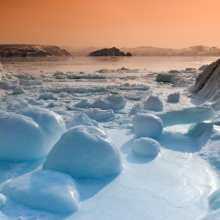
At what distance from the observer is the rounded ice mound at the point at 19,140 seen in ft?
8.57

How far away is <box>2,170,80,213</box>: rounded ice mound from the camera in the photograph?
1774 mm

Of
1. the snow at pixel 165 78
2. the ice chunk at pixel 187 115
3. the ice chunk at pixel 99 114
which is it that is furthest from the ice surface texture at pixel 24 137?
the snow at pixel 165 78

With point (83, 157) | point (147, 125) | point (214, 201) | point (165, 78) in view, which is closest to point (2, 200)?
point (83, 157)

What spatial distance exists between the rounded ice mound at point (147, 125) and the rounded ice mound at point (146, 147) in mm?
538

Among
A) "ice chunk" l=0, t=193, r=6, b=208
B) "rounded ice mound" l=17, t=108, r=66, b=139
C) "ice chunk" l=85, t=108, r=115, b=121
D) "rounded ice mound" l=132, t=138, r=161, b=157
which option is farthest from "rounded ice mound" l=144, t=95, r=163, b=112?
"ice chunk" l=0, t=193, r=6, b=208

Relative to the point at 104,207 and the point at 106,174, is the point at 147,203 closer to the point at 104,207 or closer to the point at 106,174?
the point at 104,207

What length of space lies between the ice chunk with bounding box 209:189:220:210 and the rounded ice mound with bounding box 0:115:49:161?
5.71 feet

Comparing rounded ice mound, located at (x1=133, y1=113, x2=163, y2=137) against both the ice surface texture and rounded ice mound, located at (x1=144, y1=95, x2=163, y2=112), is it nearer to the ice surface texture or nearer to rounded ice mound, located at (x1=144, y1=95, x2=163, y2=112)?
the ice surface texture

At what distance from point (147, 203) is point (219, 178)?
86cm

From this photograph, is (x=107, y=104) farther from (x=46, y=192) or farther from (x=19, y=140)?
(x=46, y=192)

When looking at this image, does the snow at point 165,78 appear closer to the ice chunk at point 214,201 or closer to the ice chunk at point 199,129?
the ice chunk at point 199,129

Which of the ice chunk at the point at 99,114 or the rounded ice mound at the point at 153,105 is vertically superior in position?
the rounded ice mound at the point at 153,105

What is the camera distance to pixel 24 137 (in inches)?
104

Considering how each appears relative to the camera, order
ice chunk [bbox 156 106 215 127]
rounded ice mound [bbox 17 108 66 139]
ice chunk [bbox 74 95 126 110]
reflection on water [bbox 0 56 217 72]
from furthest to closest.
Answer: reflection on water [bbox 0 56 217 72] → ice chunk [bbox 74 95 126 110] → ice chunk [bbox 156 106 215 127] → rounded ice mound [bbox 17 108 66 139]
